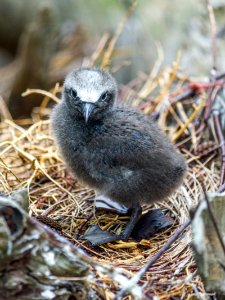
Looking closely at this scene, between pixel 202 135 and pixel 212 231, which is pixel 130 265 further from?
pixel 202 135

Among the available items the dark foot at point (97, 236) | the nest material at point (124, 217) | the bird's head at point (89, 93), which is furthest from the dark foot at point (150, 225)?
the bird's head at point (89, 93)

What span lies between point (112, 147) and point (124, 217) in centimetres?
77

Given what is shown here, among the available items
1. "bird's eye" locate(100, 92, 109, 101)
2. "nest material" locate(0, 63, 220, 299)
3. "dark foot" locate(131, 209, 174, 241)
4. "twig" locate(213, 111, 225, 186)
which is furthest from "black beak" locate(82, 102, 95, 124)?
"twig" locate(213, 111, 225, 186)

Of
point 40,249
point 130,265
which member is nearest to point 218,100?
point 130,265

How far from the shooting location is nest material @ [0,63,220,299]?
3.61m

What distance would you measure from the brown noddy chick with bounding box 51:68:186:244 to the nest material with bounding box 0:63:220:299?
0.27m

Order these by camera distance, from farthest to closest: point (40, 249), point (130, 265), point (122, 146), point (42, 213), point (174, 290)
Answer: point (42, 213) < point (122, 146) < point (130, 265) < point (174, 290) < point (40, 249)

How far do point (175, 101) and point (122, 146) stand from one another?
70.4 inches

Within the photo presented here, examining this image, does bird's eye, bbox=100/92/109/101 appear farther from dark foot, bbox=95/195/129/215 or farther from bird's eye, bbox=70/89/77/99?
dark foot, bbox=95/195/129/215

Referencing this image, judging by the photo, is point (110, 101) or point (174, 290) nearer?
point (174, 290)

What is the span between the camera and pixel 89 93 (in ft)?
13.8

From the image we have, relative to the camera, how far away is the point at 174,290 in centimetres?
338

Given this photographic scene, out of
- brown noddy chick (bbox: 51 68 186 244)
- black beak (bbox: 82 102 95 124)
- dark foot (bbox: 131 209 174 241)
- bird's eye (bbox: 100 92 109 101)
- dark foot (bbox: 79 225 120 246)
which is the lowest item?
dark foot (bbox: 131 209 174 241)

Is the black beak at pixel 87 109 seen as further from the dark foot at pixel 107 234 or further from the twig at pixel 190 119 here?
the twig at pixel 190 119
